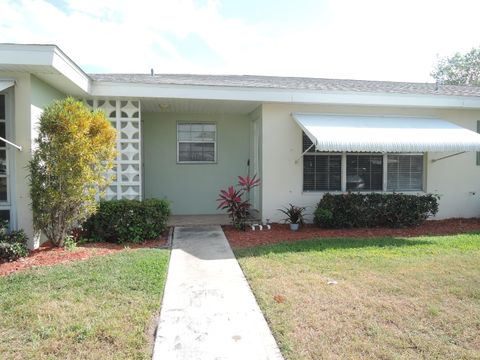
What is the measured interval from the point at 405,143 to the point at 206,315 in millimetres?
7430

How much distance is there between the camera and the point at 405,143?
9.51m

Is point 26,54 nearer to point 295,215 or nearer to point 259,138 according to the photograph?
point 259,138

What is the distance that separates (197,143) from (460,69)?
144 feet

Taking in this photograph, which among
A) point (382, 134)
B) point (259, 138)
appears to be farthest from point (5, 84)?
point (382, 134)

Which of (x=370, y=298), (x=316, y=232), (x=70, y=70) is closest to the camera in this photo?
(x=370, y=298)

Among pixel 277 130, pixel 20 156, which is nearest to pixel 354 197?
pixel 277 130

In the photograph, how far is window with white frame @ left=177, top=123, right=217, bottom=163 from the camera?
42.8ft

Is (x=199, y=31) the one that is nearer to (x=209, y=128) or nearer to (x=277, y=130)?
(x=209, y=128)

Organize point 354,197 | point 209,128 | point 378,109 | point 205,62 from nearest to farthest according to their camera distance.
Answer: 1. point 354,197
2. point 378,109
3. point 209,128
4. point 205,62

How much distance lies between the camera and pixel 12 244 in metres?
7.10

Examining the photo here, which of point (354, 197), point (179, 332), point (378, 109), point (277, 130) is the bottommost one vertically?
point (179, 332)

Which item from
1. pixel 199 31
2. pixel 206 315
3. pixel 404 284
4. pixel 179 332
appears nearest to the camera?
pixel 179 332

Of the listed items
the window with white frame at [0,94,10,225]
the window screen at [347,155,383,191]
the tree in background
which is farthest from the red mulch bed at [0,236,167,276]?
the tree in background

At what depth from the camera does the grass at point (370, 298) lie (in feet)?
13.0
